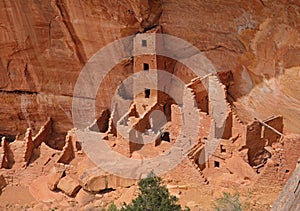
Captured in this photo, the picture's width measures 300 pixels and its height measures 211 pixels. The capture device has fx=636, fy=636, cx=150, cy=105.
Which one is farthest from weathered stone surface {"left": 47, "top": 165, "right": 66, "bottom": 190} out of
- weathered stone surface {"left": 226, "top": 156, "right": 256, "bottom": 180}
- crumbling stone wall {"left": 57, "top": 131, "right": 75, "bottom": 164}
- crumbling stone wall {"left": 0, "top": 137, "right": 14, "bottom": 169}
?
weathered stone surface {"left": 226, "top": 156, "right": 256, "bottom": 180}

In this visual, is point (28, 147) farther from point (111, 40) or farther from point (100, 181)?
point (111, 40)

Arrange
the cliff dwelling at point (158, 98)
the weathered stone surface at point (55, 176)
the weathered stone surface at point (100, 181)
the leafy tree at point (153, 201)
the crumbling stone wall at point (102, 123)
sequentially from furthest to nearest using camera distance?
the crumbling stone wall at point (102, 123)
the weathered stone surface at point (55, 176)
the weathered stone surface at point (100, 181)
the cliff dwelling at point (158, 98)
the leafy tree at point (153, 201)

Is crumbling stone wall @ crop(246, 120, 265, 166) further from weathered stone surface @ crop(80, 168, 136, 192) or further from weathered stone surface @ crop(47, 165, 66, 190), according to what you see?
weathered stone surface @ crop(47, 165, 66, 190)

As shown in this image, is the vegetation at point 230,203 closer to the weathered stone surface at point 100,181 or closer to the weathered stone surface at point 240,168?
the weathered stone surface at point 240,168

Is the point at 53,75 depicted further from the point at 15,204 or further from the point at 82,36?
the point at 15,204

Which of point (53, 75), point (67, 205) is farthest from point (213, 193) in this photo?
point (53, 75)

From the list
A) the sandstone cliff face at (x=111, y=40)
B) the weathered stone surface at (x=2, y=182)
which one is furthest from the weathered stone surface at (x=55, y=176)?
the sandstone cliff face at (x=111, y=40)
